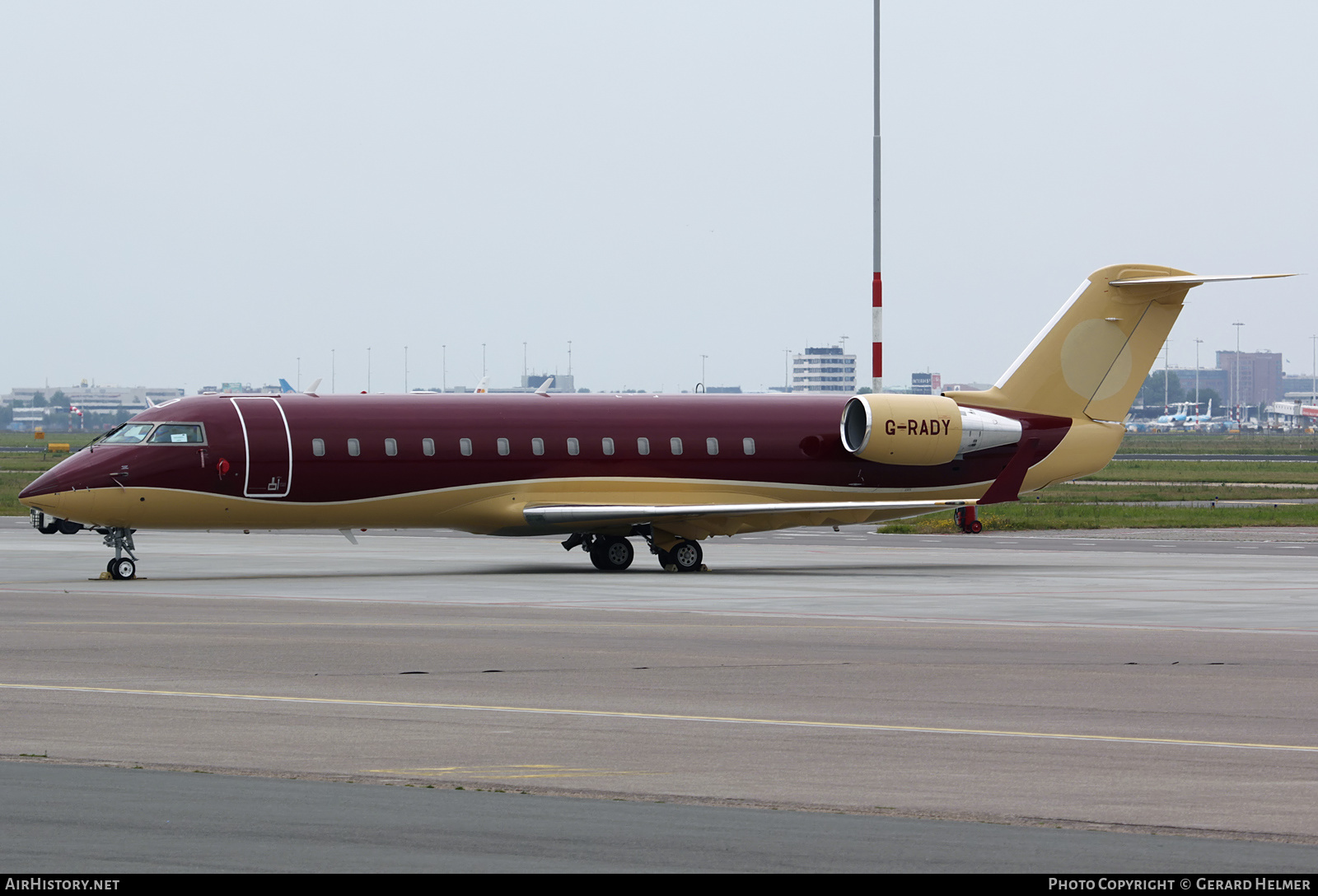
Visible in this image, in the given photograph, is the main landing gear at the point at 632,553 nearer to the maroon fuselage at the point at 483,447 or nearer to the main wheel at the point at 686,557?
the main wheel at the point at 686,557

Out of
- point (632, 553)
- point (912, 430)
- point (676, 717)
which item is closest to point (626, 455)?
point (632, 553)

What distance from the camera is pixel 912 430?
3834cm

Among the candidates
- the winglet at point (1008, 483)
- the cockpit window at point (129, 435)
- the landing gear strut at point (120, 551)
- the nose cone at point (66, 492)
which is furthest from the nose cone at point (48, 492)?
the winglet at point (1008, 483)

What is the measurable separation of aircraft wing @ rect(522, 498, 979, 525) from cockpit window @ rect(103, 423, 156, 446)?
7743 mm

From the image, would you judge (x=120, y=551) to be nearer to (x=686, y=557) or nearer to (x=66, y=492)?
(x=66, y=492)

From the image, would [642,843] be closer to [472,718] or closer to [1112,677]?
[472,718]

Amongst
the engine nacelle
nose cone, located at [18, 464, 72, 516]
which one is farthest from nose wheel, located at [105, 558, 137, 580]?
the engine nacelle

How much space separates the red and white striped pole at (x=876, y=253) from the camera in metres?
44.6

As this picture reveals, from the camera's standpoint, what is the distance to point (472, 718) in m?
15.3

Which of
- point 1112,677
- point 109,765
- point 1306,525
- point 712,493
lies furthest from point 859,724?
point 1306,525

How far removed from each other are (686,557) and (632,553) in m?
1.24

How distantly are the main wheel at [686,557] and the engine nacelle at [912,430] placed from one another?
4159mm

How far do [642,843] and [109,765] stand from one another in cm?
480

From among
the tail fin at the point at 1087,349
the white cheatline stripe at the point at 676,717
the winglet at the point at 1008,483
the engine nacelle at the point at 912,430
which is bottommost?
the white cheatline stripe at the point at 676,717
